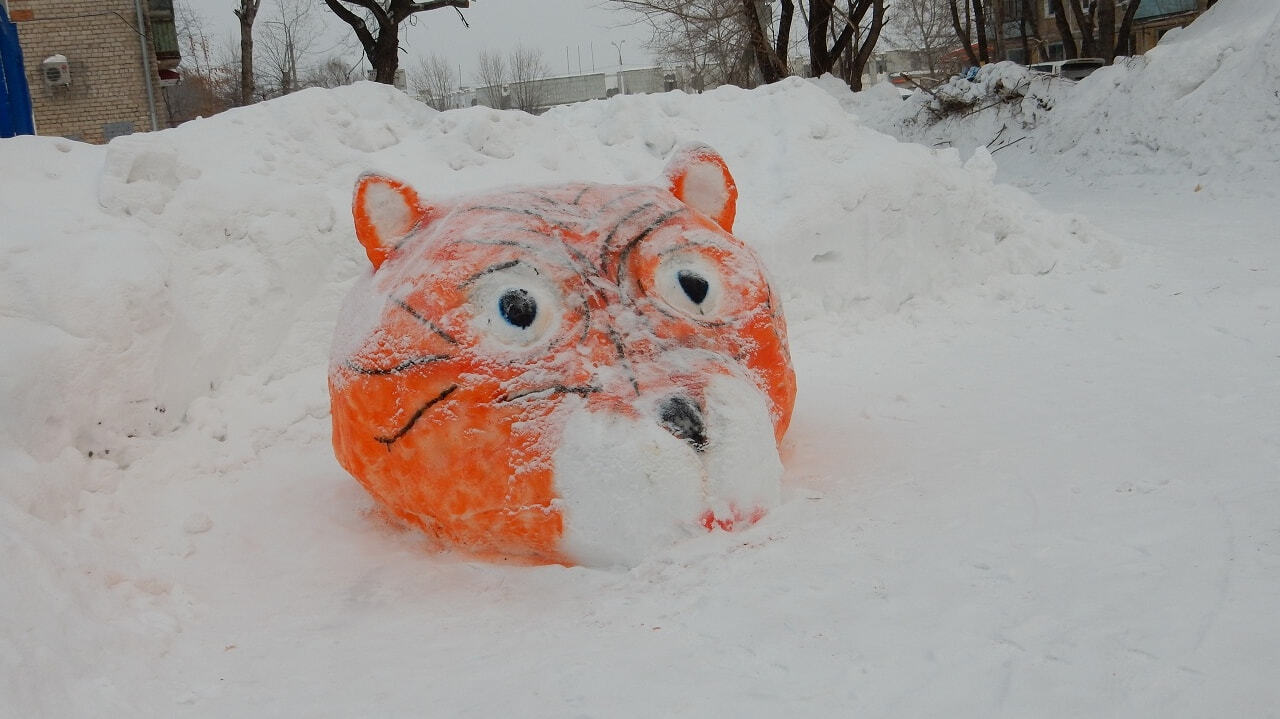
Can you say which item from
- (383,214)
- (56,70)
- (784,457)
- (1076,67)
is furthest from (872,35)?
(383,214)

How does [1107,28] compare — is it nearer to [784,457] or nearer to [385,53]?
[385,53]

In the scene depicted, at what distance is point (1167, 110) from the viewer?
11133 millimetres

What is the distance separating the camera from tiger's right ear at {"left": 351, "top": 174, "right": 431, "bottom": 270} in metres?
4.22

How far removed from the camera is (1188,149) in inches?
416

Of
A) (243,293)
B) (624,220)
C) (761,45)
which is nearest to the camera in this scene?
(624,220)

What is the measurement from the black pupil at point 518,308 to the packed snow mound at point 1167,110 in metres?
8.46

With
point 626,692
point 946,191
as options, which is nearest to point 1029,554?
point 626,692

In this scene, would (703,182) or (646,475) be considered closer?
(646,475)

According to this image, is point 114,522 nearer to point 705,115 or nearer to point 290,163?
point 290,163

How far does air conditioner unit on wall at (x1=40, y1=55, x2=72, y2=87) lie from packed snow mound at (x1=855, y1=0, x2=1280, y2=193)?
48.0 feet

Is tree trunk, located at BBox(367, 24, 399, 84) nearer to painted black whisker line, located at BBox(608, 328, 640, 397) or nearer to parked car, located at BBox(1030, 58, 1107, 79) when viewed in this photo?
parked car, located at BBox(1030, 58, 1107, 79)

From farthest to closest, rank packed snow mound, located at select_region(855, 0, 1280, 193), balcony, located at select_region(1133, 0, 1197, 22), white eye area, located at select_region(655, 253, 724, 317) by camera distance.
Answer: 1. balcony, located at select_region(1133, 0, 1197, 22)
2. packed snow mound, located at select_region(855, 0, 1280, 193)
3. white eye area, located at select_region(655, 253, 724, 317)

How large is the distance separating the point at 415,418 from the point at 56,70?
17.1m

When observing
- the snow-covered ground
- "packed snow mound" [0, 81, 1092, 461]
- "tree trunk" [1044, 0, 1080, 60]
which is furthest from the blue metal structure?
"tree trunk" [1044, 0, 1080, 60]
